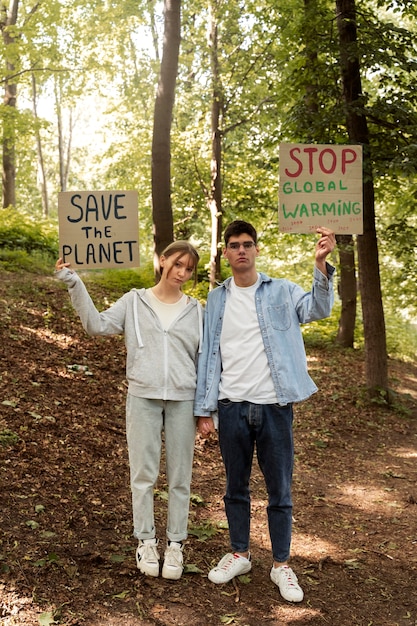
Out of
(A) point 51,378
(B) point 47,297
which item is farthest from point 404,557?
(B) point 47,297

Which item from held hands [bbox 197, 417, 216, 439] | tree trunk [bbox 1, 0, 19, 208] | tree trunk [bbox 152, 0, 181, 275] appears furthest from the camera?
tree trunk [bbox 1, 0, 19, 208]

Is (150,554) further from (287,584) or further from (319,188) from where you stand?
(319,188)

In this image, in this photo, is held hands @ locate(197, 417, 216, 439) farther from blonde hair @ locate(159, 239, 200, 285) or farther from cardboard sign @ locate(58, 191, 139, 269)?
cardboard sign @ locate(58, 191, 139, 269)

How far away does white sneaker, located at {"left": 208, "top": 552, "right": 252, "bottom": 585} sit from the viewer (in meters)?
3.60

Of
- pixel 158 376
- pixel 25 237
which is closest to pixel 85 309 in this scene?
pixel 158 376

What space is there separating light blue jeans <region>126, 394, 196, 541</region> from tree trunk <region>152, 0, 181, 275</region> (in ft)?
15.0

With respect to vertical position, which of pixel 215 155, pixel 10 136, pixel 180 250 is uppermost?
pixel 10 136

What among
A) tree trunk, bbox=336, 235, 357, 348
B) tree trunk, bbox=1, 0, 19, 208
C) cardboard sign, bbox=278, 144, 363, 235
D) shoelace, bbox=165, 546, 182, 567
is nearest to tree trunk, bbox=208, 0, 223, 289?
tree trunk, bbox=336, 235, 357, 348

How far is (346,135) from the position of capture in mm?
8219

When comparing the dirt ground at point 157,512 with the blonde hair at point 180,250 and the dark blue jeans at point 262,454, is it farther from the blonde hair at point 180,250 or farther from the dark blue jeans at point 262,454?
the blonde hair at point 180,250

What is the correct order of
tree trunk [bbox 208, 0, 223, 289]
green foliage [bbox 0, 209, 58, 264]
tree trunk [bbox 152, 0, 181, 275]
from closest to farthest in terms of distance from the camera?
tree trunk [bbox 152, 0, 181, 275] < tree trunk [bbox 208, 0, 223, 289] < green foliage [bbox 0, 209, 58, 264]

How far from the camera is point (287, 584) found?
11.5 feet

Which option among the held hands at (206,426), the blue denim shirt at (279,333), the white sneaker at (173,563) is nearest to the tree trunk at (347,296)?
the blue denim shirt at (279,333)

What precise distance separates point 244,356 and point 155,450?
730mm
